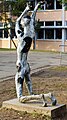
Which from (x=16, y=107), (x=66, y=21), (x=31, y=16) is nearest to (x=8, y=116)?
(x=16, y=107)

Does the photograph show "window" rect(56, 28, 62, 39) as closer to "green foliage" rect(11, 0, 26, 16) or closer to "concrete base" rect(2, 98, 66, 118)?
"green foliage" rect(11, 0, 26, 16)

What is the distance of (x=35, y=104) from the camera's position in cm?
751

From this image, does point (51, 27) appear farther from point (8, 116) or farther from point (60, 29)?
point (8, 116)

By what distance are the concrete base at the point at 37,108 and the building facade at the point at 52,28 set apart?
35410mm

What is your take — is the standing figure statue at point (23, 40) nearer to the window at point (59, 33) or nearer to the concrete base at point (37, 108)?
the concrete base at point (37, 108)

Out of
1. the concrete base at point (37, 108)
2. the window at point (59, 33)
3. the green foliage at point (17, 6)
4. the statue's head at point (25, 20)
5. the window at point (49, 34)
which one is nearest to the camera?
the concrete base at point (37, 108)

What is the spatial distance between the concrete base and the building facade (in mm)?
35410

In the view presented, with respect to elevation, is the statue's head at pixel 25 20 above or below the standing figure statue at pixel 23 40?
above

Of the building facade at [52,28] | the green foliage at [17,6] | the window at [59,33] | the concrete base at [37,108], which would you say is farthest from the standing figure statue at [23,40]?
the window at [59,33]

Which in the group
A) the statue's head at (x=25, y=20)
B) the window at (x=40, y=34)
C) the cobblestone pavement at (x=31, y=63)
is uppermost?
the statue's head at (x=25, y=20)

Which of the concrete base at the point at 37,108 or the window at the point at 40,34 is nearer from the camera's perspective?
the concrete base at the point at 37,108

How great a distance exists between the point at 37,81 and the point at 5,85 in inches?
57.8

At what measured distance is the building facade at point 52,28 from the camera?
1710 inches

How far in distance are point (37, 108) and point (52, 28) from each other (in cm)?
3760
